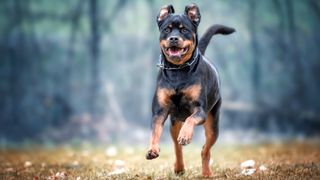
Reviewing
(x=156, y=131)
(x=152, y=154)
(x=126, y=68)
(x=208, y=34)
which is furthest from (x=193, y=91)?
(x=126, y=68)

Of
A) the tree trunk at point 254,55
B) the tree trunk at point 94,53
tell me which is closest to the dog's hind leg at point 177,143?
the tree trunk at point 94,53

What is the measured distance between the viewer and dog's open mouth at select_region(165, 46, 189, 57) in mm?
5402

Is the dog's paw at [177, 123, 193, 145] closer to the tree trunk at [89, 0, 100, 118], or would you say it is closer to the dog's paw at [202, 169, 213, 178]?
the dog's paw at [202, 169, 213, 178]

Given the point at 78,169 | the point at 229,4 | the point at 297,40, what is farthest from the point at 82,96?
the point at 78,169

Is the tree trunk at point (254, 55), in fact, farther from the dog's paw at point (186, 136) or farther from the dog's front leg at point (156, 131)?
the dog's paw at point (186, 136)

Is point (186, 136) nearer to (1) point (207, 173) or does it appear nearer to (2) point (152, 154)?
(2) point (152, 154)

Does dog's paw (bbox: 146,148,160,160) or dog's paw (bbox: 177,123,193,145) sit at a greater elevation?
dog's paw (bbox: 177,123,193,145)

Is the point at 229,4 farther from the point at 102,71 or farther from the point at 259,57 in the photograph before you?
the point at 102,71

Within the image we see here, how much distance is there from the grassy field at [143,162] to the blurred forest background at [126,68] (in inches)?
43.5

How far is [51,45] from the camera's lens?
12.7 m

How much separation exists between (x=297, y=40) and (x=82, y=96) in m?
4.63

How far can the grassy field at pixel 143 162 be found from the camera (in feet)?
20.4

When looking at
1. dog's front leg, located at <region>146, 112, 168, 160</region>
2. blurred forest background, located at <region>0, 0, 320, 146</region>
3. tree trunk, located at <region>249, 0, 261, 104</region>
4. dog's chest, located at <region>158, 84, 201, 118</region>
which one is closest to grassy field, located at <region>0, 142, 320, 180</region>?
dog's front leg, located at <region>146, 112, 168, 160</region>

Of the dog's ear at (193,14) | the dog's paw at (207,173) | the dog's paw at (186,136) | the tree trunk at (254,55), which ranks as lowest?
the dog's paw at (207,173)
